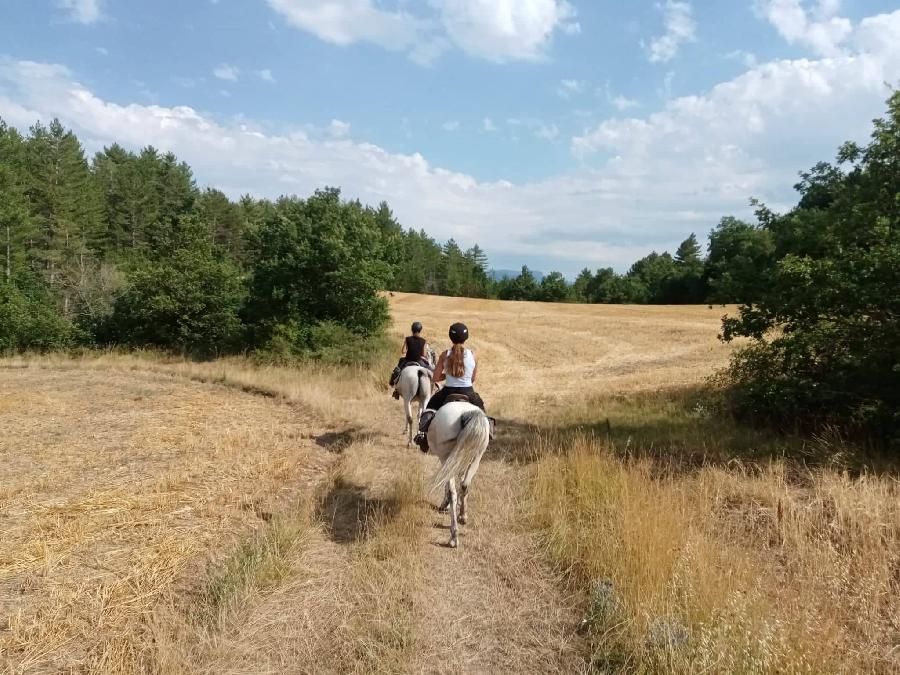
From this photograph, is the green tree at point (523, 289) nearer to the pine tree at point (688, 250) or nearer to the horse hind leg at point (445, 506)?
the pine tree at point (688, 250)

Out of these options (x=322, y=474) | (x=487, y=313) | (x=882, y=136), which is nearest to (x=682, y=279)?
(x=487, y=313)

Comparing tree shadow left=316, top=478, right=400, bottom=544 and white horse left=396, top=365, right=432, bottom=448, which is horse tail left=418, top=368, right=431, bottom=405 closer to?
white horse left=396, top=365, right=432, bottom=448

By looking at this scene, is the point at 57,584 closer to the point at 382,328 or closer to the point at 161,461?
the point at 161,461

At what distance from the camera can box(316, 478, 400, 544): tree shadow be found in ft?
17.9

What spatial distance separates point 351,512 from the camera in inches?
241

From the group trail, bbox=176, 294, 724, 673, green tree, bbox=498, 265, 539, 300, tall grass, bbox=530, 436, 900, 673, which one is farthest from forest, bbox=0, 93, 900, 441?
green tree, bbox=498, 265, 539, 300

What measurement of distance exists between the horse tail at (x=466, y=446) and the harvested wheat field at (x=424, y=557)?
0.80 metres

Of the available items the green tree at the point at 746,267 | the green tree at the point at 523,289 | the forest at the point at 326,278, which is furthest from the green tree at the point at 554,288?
the green tree at the point at 746,267

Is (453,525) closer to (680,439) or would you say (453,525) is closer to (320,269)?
(680,439)

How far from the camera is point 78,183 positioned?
4431 centimetres

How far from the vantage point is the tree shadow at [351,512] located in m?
5.47

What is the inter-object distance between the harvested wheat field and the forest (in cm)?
215

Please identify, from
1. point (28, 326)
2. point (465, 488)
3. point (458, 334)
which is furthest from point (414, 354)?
point (28, 326)

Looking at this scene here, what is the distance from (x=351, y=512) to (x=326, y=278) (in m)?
14.7
